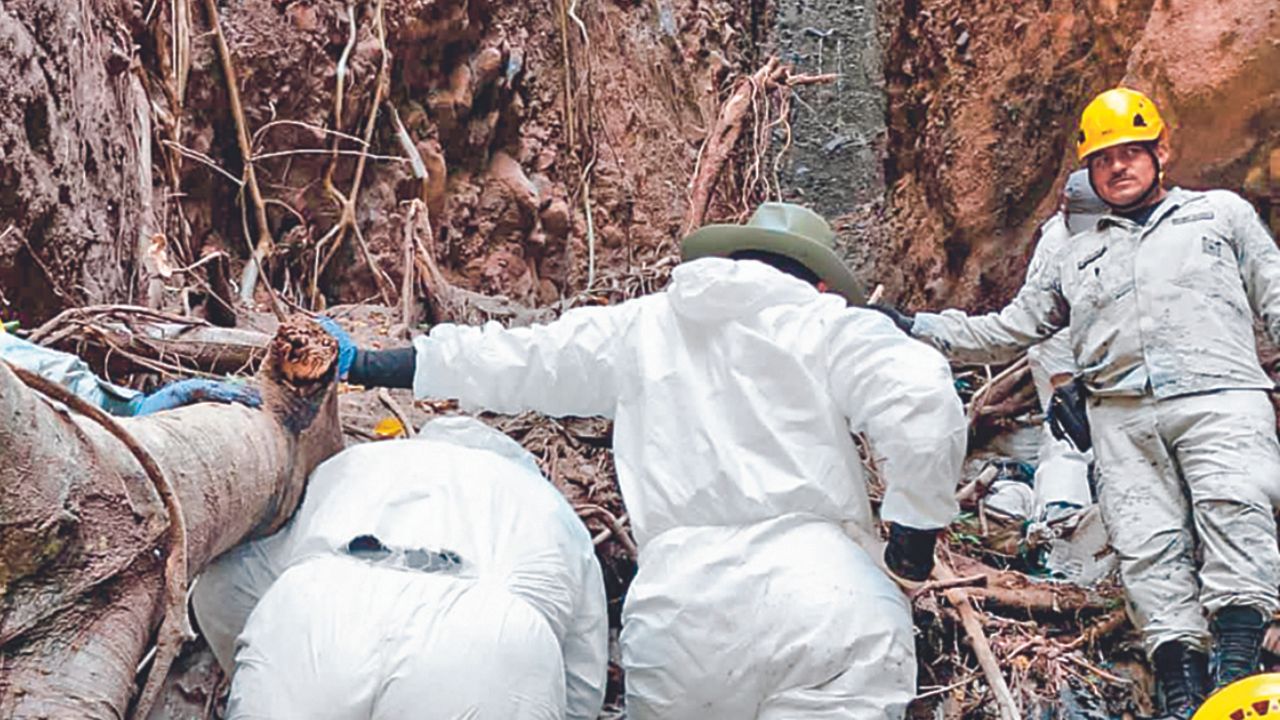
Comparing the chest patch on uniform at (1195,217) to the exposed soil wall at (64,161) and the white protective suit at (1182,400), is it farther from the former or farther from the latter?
the exposed soil wall at (64,161)

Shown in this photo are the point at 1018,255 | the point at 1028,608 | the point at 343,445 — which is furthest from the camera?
the point at 1018,255

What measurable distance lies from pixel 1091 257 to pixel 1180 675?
127 centimetres

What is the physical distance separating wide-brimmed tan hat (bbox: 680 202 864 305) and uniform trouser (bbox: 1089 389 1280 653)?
0.96 meters

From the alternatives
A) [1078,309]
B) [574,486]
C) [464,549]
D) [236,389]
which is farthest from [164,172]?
[1078,309]

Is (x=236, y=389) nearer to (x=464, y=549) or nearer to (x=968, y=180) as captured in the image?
(x=464, y=549)

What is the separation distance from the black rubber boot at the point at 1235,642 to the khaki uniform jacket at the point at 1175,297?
0.62m

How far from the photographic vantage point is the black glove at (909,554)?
7.60ft

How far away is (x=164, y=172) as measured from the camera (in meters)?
4.38

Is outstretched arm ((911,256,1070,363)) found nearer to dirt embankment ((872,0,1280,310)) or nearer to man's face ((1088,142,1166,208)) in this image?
man's face ((1088,142,1166,208))

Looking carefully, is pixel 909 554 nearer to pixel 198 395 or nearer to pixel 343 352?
pixel 343 352

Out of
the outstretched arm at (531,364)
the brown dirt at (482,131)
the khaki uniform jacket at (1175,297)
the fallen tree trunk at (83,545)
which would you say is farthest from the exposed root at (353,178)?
the fallen tree trunk at (83,545)

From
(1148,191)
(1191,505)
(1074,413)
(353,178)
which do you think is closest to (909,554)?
(1191,505)

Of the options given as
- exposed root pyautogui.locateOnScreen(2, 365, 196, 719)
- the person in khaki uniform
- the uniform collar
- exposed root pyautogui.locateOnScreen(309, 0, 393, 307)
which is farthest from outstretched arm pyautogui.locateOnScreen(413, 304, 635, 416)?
exposed root pyautogui.locateOnScreen(309, 0, 393, 307)

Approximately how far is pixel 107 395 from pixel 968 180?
17.1 feet
